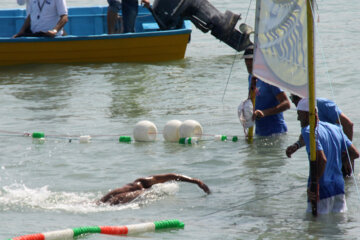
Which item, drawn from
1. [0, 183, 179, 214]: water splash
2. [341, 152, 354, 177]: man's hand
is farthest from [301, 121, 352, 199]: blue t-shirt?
[0, 183, 179, 214]: water splash

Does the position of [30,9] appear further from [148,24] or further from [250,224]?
[250,224]

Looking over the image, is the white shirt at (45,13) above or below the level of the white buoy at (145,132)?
above

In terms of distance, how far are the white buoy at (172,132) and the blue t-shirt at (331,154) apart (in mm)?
4294

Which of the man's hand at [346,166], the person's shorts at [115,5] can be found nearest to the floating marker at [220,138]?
the man's hand at [346,166]

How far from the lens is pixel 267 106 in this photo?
384 inches

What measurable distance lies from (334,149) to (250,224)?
4.06 ft

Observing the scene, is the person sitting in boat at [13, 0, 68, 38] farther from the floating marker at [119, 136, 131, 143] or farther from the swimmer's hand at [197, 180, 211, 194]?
the swimmer's hand at [197, 180, 211, 194]

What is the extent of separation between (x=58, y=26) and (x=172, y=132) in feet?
22.1

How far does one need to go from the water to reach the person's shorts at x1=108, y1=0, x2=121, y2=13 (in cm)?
152

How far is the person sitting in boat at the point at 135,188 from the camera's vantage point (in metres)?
8.01

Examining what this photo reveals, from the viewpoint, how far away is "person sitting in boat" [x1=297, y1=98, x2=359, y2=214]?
21.7 ft

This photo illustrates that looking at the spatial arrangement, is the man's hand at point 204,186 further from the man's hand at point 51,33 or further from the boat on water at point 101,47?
the boat on water at point 101,47

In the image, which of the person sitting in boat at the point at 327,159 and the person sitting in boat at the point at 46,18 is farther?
the person sitting in boat at the point at 46,18

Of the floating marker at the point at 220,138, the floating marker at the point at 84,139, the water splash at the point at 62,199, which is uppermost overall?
the water splash at the point at 62,199
